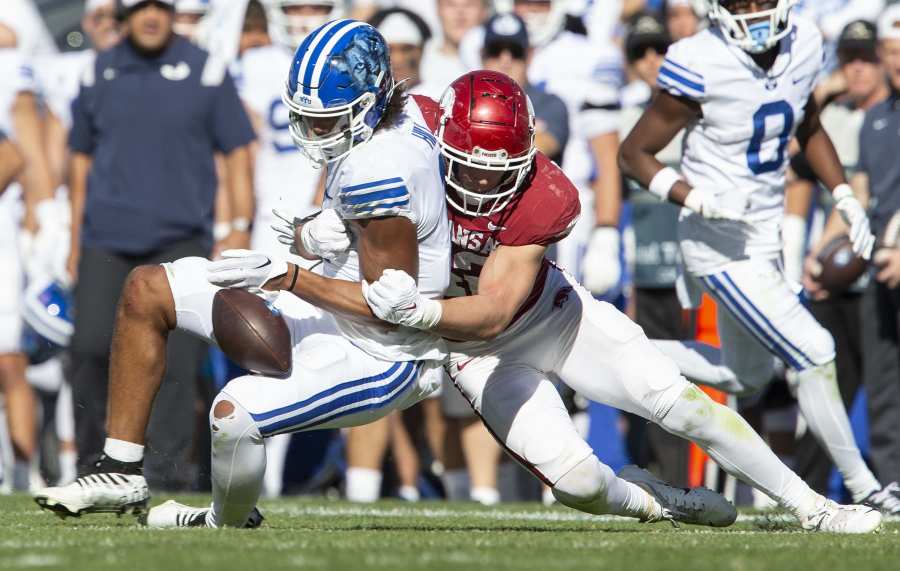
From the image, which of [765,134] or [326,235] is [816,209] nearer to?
[765,134]

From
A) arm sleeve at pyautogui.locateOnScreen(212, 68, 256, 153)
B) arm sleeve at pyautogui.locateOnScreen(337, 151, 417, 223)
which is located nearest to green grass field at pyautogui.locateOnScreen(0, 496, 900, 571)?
arm sleeve at pyautogui.locateOnScreen(337, 151, 417, 223)

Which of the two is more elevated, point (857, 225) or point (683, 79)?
point (683, 79)

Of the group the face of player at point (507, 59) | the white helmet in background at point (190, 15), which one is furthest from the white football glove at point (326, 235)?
the white helmet in background at point (190, 15)

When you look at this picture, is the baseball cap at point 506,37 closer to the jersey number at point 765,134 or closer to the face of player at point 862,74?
the face of player at point 862,74

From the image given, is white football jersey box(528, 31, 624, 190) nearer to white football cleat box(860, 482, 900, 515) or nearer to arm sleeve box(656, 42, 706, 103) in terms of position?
arm sleeve box(656, 42, 706, 103)

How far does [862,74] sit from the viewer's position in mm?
7566

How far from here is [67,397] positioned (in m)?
Result: 8.12

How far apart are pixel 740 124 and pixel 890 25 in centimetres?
149

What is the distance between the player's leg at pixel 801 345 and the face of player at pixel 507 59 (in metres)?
1.78

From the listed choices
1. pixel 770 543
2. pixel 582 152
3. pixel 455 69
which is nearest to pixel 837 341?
pixel 582 152

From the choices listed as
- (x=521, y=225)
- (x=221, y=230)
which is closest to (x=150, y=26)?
(x=221, y=230)

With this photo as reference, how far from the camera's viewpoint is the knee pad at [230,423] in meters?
4.44

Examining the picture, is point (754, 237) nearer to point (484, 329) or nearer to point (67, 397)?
point (484, 329)

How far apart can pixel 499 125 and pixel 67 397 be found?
159 inches
